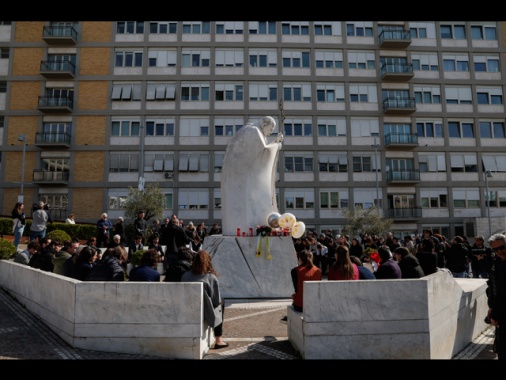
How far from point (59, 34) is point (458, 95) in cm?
3735

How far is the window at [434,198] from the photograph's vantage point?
3747 centimetres

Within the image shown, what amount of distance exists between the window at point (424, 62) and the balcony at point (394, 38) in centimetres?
153

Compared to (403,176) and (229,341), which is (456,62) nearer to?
(403,176)

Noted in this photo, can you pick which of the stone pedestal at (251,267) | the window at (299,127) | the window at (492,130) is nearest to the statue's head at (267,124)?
the stone pedestal at (251,267)

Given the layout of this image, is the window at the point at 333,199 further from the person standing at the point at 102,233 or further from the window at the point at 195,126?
the person standing at the point at 102,233

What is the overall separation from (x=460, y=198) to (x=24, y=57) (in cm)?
4180

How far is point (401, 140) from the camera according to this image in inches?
1473

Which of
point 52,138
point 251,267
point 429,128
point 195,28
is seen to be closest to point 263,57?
point 195,28

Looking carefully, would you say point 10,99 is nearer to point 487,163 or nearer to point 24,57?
point 24,57
